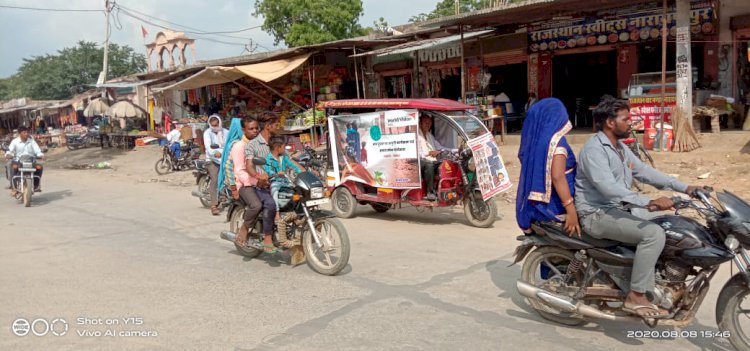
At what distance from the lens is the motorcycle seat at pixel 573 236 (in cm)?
375

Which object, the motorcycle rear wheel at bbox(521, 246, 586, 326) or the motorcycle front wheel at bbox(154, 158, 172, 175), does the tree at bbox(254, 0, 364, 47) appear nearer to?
the motorcycle front wheel at bbox(154, 158, 172, 175)

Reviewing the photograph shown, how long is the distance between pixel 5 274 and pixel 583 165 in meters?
5.95

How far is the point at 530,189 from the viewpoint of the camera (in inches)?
158

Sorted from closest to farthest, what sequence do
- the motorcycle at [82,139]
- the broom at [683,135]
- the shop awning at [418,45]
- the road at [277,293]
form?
1. the road at [277,293]
2. the broom at [683,135]
3. the shop awning at [418,45]
4. the motorcycle at [82,139]

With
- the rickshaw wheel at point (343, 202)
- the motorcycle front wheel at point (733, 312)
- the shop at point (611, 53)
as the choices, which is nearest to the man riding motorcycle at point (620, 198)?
the motorcycle front wheel at point (733, 312)

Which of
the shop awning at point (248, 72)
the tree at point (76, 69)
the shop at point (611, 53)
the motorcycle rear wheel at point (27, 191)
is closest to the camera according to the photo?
the motorcycle rear wheel at point (27, 191)

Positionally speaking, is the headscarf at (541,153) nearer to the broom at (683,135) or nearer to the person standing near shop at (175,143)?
the broom at (683,135)

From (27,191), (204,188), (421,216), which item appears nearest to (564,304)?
(421,216)

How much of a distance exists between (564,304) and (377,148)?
4.97 meters

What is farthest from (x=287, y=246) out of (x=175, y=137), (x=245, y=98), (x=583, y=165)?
Result: (x=245, y=98)

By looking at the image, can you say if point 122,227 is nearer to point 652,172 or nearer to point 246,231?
point 246,231

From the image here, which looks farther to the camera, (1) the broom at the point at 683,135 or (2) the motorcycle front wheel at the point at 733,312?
(1) the broom at the point at 683,135

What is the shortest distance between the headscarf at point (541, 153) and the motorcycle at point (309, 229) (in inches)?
81.9

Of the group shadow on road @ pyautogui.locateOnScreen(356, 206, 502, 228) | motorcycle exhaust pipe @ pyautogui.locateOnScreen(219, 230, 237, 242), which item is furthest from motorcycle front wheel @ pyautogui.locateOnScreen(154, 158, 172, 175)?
motorcycle exhaust pipe @ pyautogui.locateOnScreen(219, 230, 237, 242)
